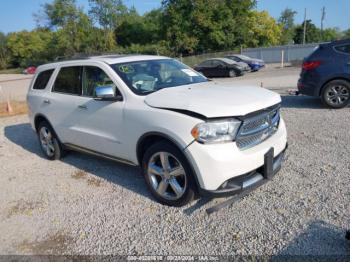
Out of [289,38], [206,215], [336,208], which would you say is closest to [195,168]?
[206,215]

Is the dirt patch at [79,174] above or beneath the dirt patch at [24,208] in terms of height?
beneath

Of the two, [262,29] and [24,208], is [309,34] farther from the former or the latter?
[24,208]

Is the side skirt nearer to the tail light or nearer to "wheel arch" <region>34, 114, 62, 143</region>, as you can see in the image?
"wheel arch" <region>34, 114, 62, 143</region>

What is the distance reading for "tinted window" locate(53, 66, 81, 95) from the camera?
16.0 ft

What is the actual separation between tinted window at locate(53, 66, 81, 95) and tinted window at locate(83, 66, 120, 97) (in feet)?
0.58

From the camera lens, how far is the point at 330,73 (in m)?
7.53

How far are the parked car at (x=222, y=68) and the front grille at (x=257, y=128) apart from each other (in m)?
18.3

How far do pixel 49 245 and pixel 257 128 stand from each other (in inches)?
101

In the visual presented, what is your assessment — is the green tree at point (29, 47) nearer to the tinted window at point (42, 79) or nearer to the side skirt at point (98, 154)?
the tinted window at point (42, 79)

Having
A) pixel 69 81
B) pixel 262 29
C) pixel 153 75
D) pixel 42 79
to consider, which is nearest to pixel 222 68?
pixel 42 79

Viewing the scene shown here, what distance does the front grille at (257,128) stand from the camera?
3.29 metres

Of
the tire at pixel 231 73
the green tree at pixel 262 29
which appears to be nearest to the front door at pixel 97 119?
the tire at pixel 231 73

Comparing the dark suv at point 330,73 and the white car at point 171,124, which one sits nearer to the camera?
the white car at point 171,124

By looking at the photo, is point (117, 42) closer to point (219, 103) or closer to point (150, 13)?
point (150, 13)
